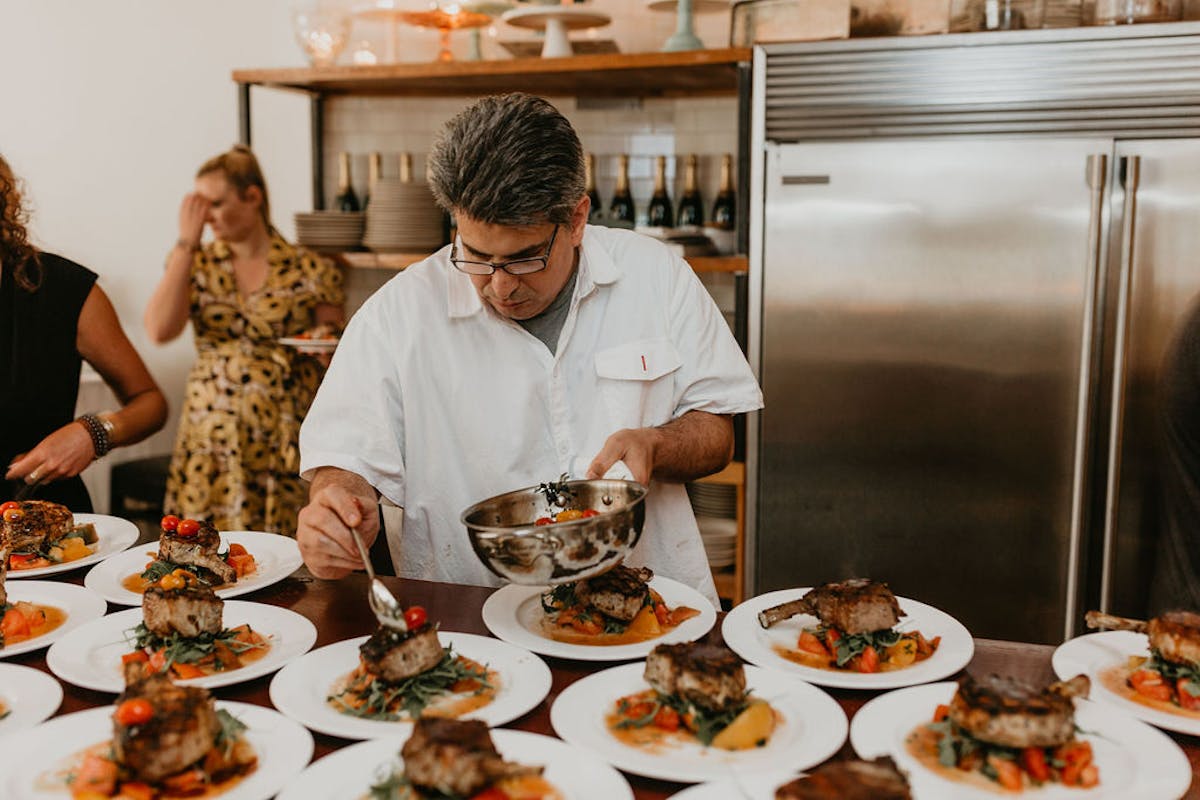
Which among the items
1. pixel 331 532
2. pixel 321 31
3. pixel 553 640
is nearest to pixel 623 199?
pixel 321 31

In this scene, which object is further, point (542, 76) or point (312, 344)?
point (542, 76)

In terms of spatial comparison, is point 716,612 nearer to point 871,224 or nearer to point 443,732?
point 443,732

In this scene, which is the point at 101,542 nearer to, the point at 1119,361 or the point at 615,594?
the point at 615,594

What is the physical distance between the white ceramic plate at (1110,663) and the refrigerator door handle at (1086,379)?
6.73ft

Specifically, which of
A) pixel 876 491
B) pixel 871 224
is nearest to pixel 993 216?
pixel 871 224

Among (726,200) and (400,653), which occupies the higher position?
(726,200)

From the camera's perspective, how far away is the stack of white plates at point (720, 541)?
4.39 m

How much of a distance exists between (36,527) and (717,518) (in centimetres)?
273

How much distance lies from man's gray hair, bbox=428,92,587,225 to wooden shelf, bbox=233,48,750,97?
217 centimetres

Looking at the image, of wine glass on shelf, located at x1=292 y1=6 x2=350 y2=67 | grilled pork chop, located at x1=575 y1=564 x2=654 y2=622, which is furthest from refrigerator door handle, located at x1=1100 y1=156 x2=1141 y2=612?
wine glass on shelf, located at x1=292 y1=6 x2=350 y2=67

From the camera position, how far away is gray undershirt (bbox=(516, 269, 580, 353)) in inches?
98.3

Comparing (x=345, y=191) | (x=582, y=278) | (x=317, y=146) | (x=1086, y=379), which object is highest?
(x=317, y=146)

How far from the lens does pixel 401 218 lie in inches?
189

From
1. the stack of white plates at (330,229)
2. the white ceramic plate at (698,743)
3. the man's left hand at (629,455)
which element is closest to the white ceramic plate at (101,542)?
the man's left hand at (629,455)
